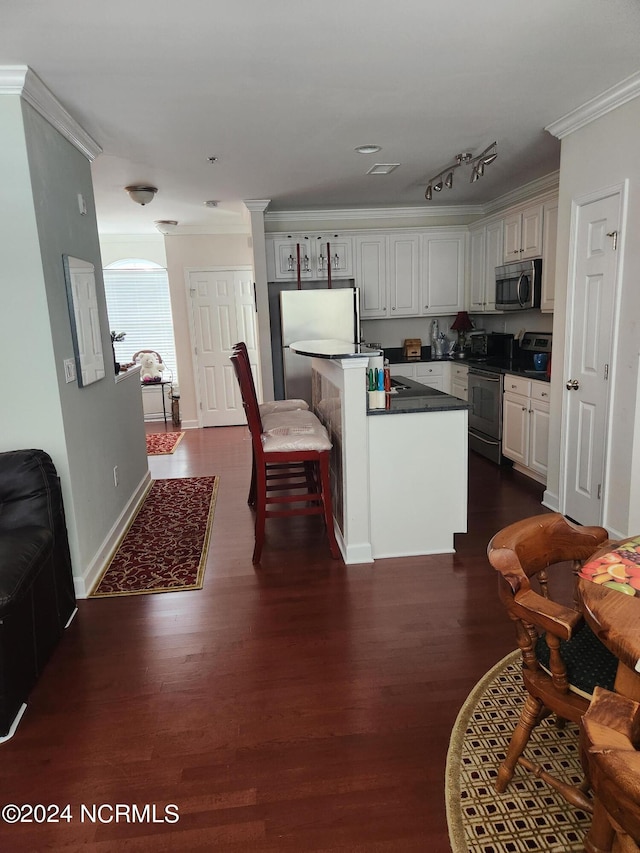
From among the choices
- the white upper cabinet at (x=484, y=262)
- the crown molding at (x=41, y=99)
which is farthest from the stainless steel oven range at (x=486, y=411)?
the crown molding at (x=41, y=99)

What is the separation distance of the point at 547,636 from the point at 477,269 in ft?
16.8

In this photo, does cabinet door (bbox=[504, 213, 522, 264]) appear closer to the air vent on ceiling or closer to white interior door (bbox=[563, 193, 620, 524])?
the air vent on ceiling

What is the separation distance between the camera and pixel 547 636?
135 cm

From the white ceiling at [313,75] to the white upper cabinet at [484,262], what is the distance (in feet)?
3.57

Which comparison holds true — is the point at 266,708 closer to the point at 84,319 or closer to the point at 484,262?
the point at 84,319

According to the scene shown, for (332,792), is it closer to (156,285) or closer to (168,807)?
(168,807)

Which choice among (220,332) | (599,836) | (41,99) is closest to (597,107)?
(41,99)

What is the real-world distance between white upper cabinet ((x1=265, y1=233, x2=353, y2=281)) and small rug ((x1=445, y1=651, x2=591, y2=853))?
4.63m

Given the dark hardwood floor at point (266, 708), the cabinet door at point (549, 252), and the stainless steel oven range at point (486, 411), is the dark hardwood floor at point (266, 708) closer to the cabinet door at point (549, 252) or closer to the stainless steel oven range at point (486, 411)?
the stainless steel oven range at point (486, 411)

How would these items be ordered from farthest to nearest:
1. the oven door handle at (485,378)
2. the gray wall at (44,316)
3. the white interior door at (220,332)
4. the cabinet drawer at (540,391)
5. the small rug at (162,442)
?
the white interior door at (220,332), the small rug at (162,442), the oven door handle at (485,378), the cabinet drawer at (540,391), the gray wall at (44,316)

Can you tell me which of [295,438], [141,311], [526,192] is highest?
[526,192]

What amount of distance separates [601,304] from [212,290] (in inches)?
191

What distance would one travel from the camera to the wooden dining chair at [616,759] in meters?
0.73

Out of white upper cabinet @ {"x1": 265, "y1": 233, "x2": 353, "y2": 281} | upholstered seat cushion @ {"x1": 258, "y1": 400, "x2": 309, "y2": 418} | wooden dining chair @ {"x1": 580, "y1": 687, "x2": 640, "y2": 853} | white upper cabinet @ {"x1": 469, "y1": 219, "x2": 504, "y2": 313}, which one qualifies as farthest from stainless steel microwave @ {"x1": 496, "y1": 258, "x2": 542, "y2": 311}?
wooden dining chair @ {"x1": 580, "y1": 687, "x2": 640, "y2": 853}
